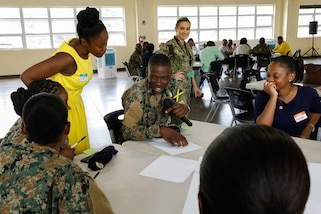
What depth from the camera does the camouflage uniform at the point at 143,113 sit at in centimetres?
208

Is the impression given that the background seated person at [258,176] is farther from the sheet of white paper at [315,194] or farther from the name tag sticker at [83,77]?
the name tag sticker at [83,77]

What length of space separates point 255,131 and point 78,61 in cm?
178

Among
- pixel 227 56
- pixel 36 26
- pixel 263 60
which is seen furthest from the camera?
pixel 36 26

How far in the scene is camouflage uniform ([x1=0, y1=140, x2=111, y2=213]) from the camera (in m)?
1.01

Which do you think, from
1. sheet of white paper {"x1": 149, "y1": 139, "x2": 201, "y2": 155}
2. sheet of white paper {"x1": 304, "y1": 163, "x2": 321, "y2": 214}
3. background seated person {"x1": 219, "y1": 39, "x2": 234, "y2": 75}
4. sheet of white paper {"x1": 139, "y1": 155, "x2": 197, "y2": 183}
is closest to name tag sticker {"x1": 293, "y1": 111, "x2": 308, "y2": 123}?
sheet of white paper {"x1": 304, "y1": 163, "x2": 321, "y2": 214}

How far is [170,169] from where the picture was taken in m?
1.64

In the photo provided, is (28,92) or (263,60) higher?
(28,92)

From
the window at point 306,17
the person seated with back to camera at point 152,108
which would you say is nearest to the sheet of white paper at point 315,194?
the person seated with back to camera at point 152,108

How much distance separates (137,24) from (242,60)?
197 inches

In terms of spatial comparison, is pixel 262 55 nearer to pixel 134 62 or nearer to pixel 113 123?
pixel 134 62

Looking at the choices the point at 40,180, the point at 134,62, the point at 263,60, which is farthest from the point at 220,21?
the point at 40,180

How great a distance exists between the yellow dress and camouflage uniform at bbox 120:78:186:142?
30cm

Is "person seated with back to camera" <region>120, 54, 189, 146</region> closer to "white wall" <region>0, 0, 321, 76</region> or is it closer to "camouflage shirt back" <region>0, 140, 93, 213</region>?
"camouflage shirt back" <region>0, 140, 93, 213</region>

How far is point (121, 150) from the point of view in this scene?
1.91 m
